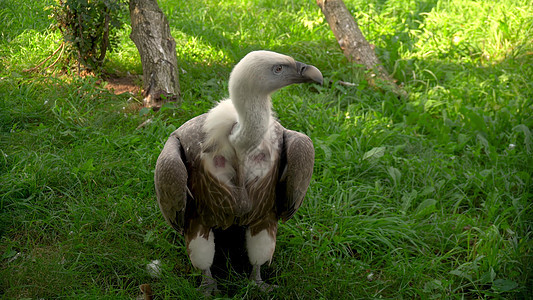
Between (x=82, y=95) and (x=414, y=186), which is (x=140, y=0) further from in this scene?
(x=414, y=186)

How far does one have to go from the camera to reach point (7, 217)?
10.7 feet

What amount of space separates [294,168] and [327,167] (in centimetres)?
128

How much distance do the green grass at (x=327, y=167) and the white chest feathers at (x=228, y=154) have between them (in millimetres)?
681

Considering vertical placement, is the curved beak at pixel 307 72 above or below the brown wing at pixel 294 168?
above

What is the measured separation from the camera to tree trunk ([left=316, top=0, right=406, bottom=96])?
510cm

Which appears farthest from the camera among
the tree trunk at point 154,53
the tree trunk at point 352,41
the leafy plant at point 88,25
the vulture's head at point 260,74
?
the tree trunk at point 352,41

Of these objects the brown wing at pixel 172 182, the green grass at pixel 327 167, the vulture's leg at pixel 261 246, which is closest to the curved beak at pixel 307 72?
the brown wing at pixel 172 182

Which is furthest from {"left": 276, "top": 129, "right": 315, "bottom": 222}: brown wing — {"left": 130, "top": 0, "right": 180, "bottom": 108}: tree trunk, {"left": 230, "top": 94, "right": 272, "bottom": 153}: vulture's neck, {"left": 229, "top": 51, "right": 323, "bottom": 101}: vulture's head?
{"left": 130, "top": 0, "right": 180, "bottom": 108}: tree trunk

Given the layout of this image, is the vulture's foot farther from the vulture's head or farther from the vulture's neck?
the vulture's head

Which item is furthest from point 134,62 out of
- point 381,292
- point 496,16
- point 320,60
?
point 496,16

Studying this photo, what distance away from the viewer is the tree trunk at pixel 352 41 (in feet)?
16.7

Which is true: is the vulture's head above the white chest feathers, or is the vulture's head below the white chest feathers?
above

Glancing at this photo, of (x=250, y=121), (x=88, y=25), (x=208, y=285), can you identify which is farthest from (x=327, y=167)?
(x=88, y=25)

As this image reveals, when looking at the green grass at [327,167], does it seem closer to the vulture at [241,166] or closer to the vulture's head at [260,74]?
the vulture at [241,166]
